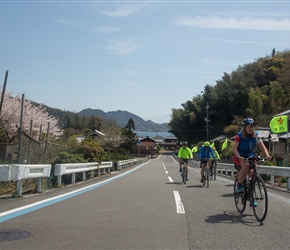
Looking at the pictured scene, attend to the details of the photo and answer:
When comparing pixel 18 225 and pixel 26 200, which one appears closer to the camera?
pixel 18 225

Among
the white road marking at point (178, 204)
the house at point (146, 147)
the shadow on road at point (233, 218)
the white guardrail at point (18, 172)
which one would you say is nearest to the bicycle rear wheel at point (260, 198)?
the shadow on road at point (233, 218)

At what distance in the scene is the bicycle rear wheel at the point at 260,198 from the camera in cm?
711

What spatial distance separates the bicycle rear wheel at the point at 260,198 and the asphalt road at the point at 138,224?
20 centimetres

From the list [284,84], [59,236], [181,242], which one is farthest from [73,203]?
[284,84]

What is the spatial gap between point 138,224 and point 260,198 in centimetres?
247

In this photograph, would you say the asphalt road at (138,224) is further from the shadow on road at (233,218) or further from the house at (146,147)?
the house at (146,147)

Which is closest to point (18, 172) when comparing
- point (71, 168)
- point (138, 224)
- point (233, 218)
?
point (138, 224)

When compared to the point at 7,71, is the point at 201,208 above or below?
below

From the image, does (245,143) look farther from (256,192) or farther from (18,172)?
(18,172)

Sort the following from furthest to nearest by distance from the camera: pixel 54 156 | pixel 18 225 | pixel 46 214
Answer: pixel 54 156 → pixel 46 214 → pixel 18 225

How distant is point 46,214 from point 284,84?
56.9 meters

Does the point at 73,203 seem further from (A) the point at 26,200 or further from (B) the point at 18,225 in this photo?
(B) the point at 18,225

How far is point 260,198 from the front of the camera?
732 cm

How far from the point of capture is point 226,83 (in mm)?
82438
